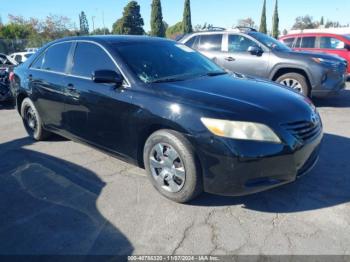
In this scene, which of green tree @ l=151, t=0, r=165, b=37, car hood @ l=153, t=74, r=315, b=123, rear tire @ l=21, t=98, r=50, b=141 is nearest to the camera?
car hood @ l=153, t=74, r=315, b=123

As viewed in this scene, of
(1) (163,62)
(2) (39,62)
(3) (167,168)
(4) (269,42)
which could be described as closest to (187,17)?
(4) (269,42)

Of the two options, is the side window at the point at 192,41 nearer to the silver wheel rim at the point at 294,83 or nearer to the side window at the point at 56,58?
the silver wheel rim at the point at 294,83

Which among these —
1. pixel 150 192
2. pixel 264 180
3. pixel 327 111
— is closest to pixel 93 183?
pixel 150 192

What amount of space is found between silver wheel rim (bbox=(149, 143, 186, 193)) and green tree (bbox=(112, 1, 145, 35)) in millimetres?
55556

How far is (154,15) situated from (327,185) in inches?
2024

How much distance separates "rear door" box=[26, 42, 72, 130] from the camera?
459 centimetres

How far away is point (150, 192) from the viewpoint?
3658mm

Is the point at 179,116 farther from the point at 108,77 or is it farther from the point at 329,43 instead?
the point at 329,43

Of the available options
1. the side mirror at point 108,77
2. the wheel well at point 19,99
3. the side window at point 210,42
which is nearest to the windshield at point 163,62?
the side mirror at point 108,77

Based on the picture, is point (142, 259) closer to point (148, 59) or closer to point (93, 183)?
point (93, 183)

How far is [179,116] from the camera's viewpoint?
3.13 meters

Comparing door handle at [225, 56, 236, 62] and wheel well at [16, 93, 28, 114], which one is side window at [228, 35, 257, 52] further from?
wheel well at [16, 93, 28, 114]

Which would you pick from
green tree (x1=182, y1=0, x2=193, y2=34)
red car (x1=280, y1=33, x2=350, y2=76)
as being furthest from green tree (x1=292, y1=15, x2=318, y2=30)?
Result: red car (x1=280, y1=33, x2=350, y2=76)

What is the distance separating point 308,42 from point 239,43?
4.60 m
